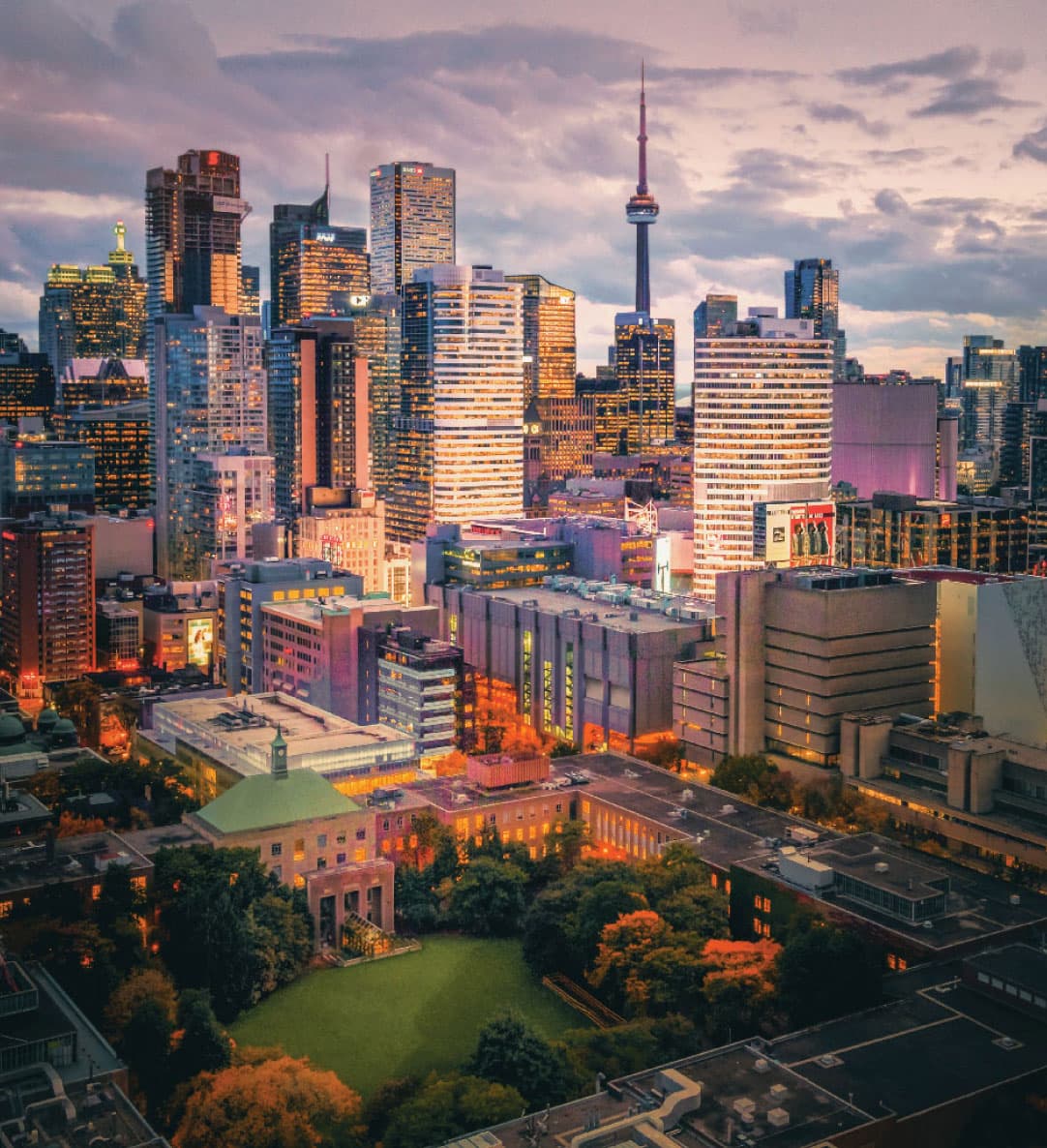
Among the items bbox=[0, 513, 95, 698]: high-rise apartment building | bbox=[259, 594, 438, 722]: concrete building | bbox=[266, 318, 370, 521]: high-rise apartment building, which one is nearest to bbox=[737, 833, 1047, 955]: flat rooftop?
bbox=[259, 594, 438, 722]: concrete building

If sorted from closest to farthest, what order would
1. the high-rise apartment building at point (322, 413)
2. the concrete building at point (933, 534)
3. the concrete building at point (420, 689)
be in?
the concrete building at point (420, 689)
the concrete building at point (933, 534)
the high-rise apartment building at point (322, 413)

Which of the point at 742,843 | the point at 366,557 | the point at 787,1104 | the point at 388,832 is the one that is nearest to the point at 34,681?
the point at 366,557

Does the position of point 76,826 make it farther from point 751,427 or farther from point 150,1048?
point 751,427

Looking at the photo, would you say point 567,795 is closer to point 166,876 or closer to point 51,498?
point 166,876

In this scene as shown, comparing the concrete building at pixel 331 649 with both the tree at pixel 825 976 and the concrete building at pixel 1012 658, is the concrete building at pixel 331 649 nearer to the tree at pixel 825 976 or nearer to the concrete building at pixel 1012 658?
the concrete building at pixel 1012 658

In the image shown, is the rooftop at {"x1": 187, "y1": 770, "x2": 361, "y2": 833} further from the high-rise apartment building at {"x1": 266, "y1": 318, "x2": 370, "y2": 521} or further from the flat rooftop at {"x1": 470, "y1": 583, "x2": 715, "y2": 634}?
the high-rise apartment building at {"x1": 266, "y1": 318, "x2": 370, "y2": 521}

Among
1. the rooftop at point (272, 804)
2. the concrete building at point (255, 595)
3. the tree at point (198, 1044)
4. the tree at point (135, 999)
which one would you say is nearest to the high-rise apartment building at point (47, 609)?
the concrete building at point (255, 595)

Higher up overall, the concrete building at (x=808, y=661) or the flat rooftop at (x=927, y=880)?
the concrete building at (x=808, y=661)
